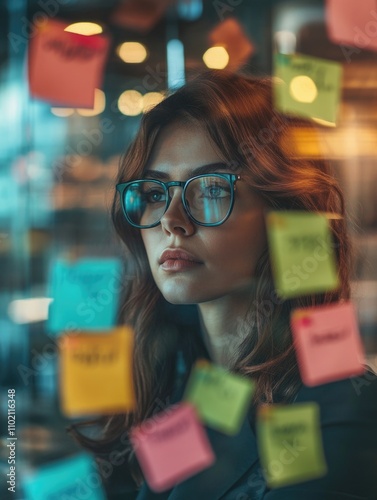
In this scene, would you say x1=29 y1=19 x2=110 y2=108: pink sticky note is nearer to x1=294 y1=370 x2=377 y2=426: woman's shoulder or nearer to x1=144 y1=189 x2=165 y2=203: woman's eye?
x1=144 y1=189 x2=165 y2=203: woman's eye

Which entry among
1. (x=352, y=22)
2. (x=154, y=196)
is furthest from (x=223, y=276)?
(x=352, y=22)

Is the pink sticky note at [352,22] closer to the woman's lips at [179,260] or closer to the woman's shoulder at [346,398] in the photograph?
the woman's lips at [179,260]

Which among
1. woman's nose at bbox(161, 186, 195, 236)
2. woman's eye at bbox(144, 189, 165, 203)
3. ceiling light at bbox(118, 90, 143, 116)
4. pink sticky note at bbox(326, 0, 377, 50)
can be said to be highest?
pink sticky note at bbox(326, 0, 377, 50)

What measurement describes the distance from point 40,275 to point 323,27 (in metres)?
0.74

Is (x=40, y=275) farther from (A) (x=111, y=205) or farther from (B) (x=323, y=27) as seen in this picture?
(B) (x=323, y=27)

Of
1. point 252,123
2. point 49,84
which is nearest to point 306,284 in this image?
point 252,123

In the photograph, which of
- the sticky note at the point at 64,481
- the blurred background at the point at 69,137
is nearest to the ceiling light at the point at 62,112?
the blurred background at the point at 69,137

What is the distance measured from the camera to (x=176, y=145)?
1.39m

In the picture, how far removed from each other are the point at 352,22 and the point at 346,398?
752mm

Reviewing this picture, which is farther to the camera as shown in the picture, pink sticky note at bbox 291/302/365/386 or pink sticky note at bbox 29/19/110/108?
pink sticky note at bbox 291/302/365/386

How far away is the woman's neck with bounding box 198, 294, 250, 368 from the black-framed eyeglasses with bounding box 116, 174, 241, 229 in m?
0.17

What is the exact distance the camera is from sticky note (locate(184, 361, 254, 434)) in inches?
55.9

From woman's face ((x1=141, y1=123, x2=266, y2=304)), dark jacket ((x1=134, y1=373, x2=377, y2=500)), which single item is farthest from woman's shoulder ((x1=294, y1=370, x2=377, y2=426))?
woman's face ((x1=141, y1=123, x2=266, y2=304))

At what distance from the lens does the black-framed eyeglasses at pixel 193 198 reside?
138 cm
